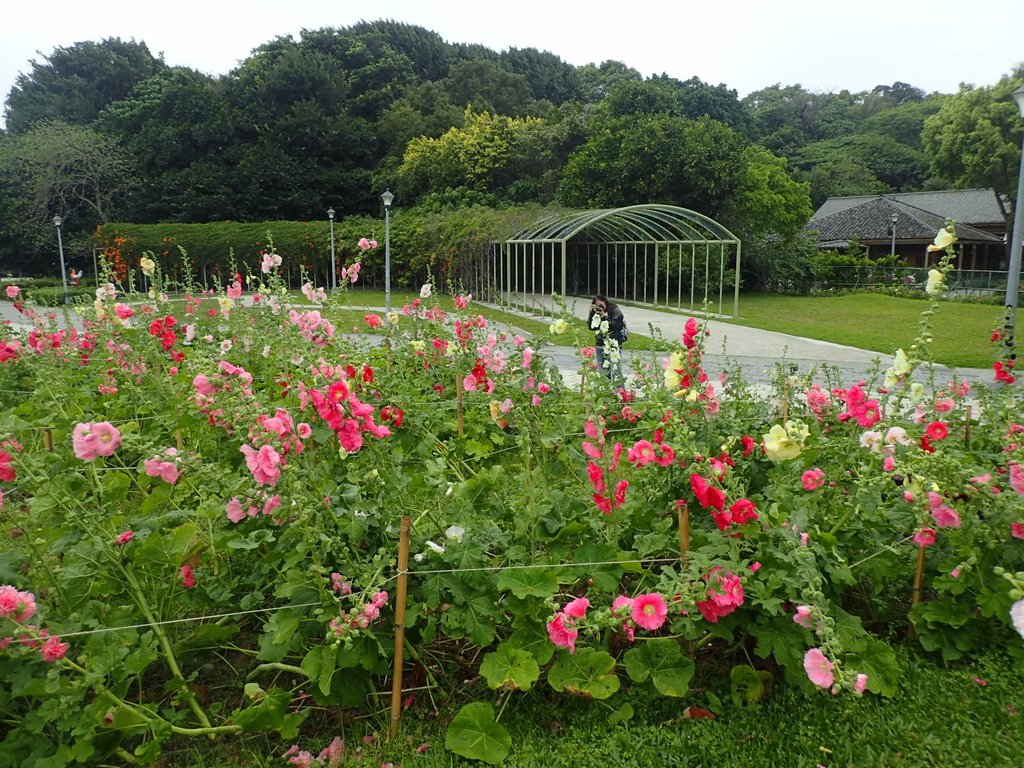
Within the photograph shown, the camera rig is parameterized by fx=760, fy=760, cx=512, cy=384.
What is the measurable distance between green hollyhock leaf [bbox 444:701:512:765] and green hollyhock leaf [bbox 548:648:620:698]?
18cm

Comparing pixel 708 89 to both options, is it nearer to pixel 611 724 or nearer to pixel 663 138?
pixel 663 138

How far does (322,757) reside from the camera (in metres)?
1.95

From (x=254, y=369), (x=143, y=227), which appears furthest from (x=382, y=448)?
(x=143, y=227)

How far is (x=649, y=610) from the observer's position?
186cm

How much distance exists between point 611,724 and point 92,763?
1344 millimetres

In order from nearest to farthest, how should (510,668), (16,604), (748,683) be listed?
(16,604) < (510,668) < (748,683)

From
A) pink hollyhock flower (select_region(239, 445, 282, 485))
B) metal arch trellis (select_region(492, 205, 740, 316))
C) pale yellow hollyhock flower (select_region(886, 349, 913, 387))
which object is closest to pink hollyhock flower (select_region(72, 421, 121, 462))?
pink hollyhock flower (select_region(239, 445, 282, 485))

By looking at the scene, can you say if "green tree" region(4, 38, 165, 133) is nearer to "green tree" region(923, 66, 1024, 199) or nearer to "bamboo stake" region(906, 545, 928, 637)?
"green tree" region(923, 66, 1024, 199)

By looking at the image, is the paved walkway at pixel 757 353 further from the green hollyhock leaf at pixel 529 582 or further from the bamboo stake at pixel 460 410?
the green hollyhock leaf at pixel 529 582

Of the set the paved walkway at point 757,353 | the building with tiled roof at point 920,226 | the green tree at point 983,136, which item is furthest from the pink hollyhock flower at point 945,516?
the green tree at point 983,136

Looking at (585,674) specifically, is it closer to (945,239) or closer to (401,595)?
(401,595)

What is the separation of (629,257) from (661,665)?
19.4 m

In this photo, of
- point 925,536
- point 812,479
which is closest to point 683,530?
point 812,479

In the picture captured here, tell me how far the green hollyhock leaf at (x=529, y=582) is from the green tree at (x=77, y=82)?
42.9 metres
